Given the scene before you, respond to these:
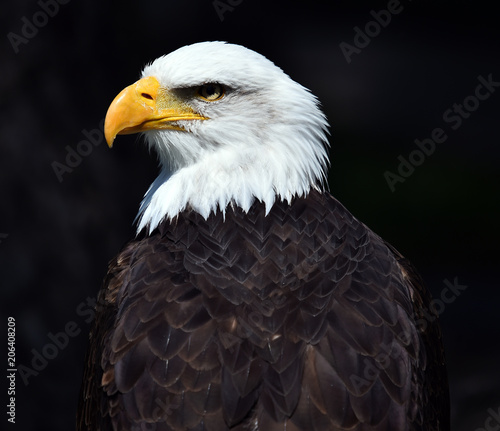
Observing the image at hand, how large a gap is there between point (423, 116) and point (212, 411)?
4128mm

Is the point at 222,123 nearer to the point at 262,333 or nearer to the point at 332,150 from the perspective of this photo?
the point at 262,333

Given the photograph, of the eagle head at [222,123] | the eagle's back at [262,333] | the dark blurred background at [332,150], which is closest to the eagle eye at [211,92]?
the eagle head at [222,123]

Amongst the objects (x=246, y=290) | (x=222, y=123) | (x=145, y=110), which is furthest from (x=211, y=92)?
(x=246, y=290)

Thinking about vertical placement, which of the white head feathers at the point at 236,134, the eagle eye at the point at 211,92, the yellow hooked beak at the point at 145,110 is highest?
the yellow hooked beak at the point at 145,110

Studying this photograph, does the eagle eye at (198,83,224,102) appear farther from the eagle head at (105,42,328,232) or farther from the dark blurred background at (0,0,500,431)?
the dark blurred background at (0,0,500,431)

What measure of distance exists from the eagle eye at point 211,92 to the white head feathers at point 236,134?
0.07 ft

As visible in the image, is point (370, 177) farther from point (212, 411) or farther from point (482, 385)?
point (212, 411)

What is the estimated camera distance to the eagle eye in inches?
152

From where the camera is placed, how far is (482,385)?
6398 millimetres

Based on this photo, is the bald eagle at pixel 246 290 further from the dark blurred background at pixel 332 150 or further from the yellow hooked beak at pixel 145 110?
the dark blurred background at pixel 332 150

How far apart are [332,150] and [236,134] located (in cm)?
309

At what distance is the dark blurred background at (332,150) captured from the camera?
5.58 m

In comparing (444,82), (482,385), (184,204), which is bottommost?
(482,385)

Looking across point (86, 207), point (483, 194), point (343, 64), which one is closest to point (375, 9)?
point (343, 64)
